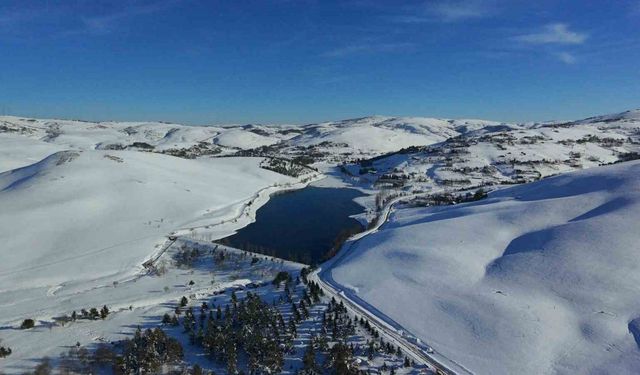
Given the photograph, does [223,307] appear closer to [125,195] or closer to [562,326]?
[562,326]

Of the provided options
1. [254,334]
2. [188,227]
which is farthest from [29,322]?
[188,227]

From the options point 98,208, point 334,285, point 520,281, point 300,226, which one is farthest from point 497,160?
point 98,208

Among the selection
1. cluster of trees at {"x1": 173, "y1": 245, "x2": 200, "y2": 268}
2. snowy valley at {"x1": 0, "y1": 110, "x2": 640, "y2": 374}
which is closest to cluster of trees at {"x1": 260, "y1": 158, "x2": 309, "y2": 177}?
snowy valley at {"x1": 0, "y1": 110, "x2": 640, "y2": 374}

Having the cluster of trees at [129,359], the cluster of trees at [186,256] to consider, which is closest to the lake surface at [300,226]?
the cluster of trees at [186,256]

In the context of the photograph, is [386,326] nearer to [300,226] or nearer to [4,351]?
[4,351]

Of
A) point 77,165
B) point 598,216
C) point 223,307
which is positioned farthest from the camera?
point 77,165
